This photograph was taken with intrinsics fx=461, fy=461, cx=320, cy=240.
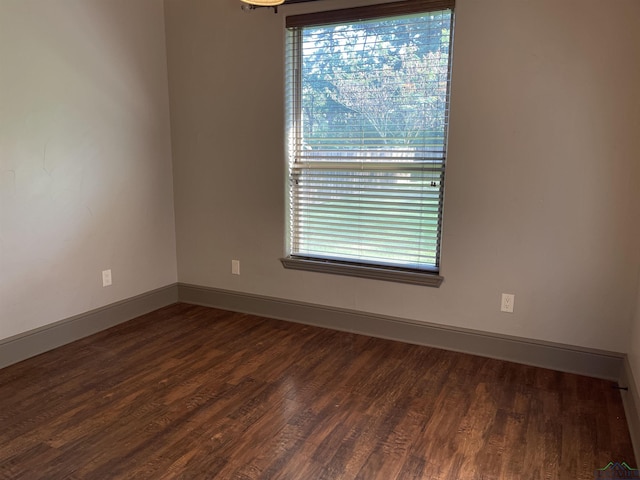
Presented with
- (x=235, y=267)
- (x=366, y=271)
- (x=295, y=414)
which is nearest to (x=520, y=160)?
(x=366, y=271)

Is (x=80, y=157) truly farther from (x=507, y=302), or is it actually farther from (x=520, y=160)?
(x=507, y=302)

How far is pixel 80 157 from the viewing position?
117 inches

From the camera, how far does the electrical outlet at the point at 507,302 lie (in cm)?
274

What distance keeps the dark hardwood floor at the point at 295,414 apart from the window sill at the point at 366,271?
433 mm

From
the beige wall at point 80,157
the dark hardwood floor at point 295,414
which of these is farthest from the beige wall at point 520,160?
the beige wall at point 80,157

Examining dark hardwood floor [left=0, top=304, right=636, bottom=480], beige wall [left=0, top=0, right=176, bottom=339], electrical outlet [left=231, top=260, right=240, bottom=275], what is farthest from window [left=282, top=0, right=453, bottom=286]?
beige wall [left=0, top=0, right=176, bottom=339]

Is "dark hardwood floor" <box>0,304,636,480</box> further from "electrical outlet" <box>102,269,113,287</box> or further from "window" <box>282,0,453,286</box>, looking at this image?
"window" <box>282,0,453,286</box>

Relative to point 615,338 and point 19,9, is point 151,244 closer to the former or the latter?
point 19,9

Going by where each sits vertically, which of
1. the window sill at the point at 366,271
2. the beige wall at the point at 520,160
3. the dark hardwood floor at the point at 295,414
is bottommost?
the dark hardwood floor at the point at 295,414

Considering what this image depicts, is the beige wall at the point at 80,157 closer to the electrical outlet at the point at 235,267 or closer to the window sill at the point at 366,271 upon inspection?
the electrical outlet at the point at 235,267

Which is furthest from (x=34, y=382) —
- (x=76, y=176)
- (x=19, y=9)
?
(x=19, y=9)

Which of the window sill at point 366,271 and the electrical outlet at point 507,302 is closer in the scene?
the electrical outlet at point 507,302

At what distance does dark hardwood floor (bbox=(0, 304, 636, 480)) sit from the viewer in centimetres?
183

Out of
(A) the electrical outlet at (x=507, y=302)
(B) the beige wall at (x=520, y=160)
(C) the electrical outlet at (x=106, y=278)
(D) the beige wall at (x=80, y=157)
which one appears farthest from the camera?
(C) the electrical outlet at (x=106, y=278)
